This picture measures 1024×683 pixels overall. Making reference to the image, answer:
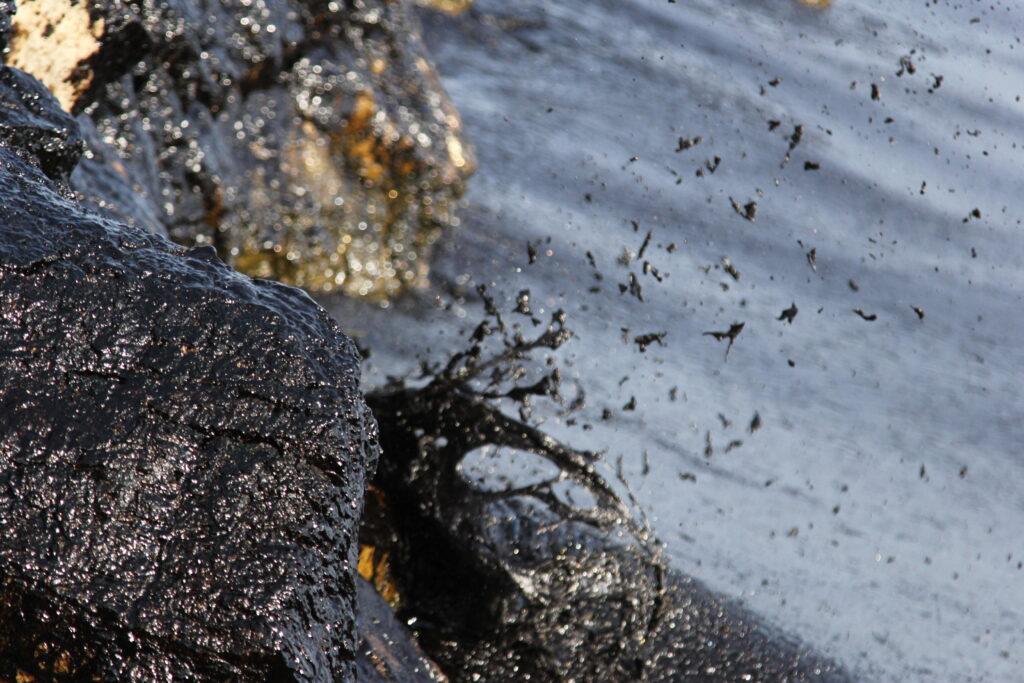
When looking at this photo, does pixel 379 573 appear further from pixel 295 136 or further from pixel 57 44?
pixel 295 136

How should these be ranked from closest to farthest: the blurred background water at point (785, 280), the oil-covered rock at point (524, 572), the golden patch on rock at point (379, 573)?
1. the golden patch on rock at point (379, 573)
2. the oil-covered rock at point (524, 572)
3. the blurred background water at point (785, 280)

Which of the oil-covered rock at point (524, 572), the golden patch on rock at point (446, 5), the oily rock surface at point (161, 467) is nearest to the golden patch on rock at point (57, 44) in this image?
the oil-covered rock at point (524, 572)

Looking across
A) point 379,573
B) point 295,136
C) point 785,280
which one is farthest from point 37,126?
point 785,280

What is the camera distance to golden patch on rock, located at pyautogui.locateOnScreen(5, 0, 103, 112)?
8.46ft

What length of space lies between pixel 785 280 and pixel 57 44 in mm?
3835

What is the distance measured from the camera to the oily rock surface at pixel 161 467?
1239 millimetres

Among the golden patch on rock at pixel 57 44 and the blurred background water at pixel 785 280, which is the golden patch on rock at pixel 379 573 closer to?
the blurred background water at pixel 785 280

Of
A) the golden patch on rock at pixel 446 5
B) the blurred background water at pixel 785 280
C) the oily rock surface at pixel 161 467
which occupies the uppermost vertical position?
the oily rock surface at pixel 161 467

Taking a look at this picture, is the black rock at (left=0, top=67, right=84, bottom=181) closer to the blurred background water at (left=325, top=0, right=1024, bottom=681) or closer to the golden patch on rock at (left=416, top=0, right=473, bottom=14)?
the blurred background water at (left=325, top=0, right=1024, bottom=681)

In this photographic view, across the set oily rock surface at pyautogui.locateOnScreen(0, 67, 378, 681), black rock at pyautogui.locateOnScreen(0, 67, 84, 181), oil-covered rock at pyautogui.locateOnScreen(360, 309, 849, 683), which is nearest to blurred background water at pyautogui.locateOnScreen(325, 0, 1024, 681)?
oil-covered rock at pyautogui.locateOnScreen(360, 309, 849, 683)

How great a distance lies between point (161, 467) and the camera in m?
1.30

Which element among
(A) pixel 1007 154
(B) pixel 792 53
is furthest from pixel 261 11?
(A) pixel 1007 154

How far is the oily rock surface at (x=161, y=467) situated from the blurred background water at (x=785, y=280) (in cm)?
224

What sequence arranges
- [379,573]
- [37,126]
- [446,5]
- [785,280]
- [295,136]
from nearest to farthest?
[37,126] < [379,573] < [295,136] < [785,280] < [446,5]
